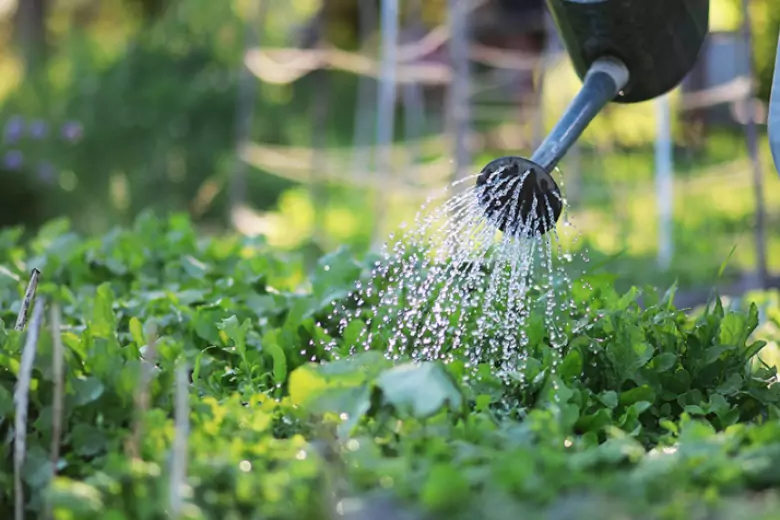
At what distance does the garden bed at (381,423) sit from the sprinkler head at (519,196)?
0.22 meters

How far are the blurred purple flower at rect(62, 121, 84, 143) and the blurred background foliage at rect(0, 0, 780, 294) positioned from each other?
1 cm

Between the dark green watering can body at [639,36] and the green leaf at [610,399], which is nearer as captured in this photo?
the green leaf at [610,399]

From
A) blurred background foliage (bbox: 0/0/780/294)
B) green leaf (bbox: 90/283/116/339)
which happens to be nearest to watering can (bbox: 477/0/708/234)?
green leaf (bbox: 90/283/116/339)

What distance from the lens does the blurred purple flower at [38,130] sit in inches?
252

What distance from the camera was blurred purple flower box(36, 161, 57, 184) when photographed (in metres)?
6.11

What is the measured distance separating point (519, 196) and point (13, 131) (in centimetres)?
532

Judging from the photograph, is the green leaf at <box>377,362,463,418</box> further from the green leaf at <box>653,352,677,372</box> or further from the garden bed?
the green leaf at <box>653,352,677,372</box>

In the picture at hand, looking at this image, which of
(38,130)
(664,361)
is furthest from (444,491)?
(38,130)

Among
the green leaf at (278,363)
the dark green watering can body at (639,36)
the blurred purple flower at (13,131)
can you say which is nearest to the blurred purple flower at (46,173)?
the blurred purple flower at (13,131)

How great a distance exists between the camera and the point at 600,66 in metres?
2.11

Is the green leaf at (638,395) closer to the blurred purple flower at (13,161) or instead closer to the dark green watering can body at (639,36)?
the dark green watering can body at (639,36)

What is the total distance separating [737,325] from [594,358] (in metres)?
0.26

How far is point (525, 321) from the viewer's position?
6.45 ft

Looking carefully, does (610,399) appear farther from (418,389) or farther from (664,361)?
(418,389)
